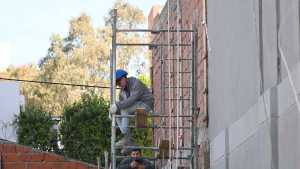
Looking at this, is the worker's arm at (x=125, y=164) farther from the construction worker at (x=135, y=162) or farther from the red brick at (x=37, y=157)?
the red brick at (x=37, y=157)

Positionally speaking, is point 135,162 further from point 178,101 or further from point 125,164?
point 178,101

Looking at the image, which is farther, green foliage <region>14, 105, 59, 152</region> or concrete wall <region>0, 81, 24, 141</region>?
concrete wall <region>0, 81, 24, 141</region>

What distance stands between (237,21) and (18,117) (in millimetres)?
24702

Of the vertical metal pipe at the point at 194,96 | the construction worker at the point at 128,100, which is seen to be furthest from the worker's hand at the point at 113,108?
the vertical metal pipe at the point at 194,96

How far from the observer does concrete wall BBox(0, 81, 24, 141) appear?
109ft

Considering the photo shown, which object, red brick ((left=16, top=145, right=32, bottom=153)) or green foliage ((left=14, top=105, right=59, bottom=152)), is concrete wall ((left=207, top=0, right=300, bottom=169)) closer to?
red brick ((left=16, top=145, right=32, bottom=153))

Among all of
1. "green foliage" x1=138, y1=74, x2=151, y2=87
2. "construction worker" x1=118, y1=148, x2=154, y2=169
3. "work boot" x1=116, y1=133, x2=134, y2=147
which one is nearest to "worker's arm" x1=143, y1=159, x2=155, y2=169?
"construction worker" x1=118, y1=148, x2=154, y2=169

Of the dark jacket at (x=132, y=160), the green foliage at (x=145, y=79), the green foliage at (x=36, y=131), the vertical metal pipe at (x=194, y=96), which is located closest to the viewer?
the vertical metal pipe at (x=194, y=96)

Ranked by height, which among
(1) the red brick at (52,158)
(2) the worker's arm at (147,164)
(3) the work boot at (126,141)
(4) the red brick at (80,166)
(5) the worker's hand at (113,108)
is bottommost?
(4) the red brick at (80,166)

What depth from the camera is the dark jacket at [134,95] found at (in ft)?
42.4

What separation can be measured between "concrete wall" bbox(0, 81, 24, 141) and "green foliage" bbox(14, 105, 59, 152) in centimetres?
39

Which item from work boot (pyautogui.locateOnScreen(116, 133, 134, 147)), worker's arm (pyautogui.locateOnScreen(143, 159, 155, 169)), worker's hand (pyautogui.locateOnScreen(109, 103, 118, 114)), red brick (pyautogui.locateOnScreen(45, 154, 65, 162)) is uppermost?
worker's hand (pyautogui.locateOnScreen(109, 103, 118, 114))

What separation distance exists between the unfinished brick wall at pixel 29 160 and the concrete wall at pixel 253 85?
641cm

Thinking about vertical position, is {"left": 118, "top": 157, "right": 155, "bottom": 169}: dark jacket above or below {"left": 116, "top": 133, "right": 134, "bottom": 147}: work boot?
below
